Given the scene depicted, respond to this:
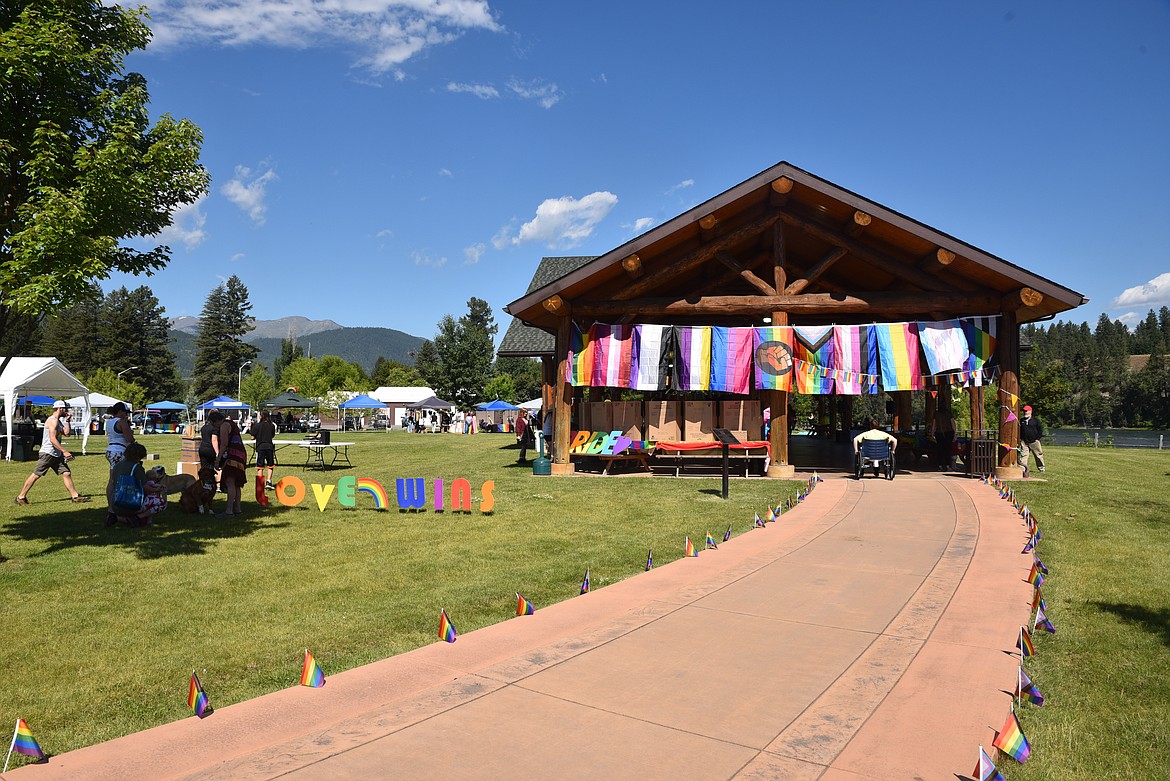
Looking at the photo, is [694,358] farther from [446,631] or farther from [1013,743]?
[1013,743]

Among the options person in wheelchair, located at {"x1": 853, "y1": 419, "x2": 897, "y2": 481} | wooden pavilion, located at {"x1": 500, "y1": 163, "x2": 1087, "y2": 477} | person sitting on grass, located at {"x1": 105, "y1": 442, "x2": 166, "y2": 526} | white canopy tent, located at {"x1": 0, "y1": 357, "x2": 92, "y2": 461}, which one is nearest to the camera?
person sitting on grass, located at {"x1": 105, "y1": 442, "x2": 166, "y2": 526}

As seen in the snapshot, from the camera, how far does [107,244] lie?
8.20 meters

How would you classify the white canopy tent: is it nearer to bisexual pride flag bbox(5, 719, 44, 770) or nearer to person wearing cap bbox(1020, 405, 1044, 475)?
bisexual pride flag bbox(5, 719, 44, 770)

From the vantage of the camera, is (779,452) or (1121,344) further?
(1121,344)

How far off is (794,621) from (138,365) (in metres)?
98.6

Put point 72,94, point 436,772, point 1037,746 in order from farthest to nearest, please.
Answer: point 72,94 < point 1037,746 < point 436,772

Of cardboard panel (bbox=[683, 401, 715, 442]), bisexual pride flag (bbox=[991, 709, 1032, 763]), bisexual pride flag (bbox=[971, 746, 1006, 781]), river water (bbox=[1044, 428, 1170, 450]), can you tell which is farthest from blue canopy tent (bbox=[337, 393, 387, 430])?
bisexual pride flag (bbox=[971, 746, 1006, 781])

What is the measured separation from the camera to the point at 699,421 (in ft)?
58.5

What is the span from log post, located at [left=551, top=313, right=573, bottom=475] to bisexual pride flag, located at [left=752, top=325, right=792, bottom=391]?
15.0 ft

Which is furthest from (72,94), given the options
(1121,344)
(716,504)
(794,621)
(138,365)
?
(1121,344)

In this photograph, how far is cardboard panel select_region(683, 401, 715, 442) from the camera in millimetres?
17734

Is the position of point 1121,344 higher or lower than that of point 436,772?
higher

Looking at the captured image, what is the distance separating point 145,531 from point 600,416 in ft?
35.6

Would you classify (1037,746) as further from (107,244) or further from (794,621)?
(107,244)
